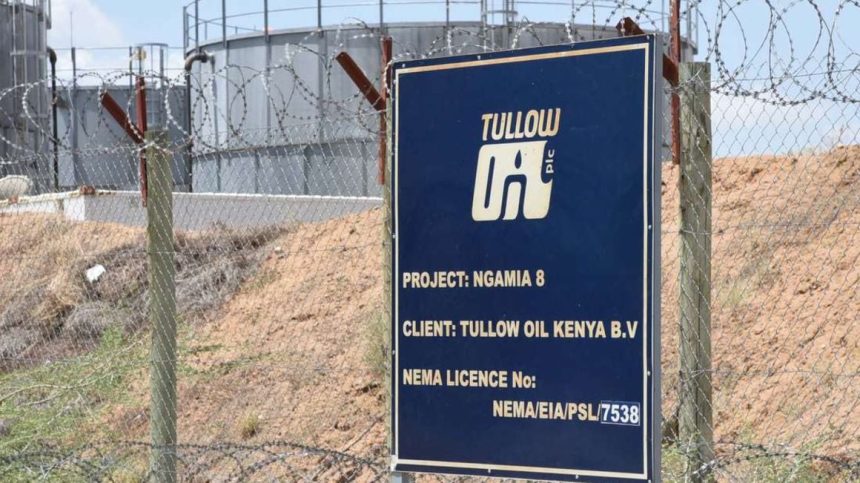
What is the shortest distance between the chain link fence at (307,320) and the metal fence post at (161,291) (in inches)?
0.5

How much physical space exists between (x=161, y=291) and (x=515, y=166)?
3.31m

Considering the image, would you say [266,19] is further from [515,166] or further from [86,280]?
[515,166]

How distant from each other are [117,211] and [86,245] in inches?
105

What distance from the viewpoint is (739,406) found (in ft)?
28.1

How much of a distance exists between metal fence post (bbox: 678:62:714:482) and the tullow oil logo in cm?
121

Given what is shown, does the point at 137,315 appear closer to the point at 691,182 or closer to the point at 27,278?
the point at 27,278

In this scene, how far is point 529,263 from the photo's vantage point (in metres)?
5.03

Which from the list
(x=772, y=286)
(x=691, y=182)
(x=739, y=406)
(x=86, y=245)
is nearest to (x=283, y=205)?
(x=86, y=245)

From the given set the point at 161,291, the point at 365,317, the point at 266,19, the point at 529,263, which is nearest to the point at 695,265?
the point at 529,263

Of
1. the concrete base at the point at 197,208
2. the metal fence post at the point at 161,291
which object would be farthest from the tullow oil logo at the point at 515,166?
the concrete base at the point at 197,208

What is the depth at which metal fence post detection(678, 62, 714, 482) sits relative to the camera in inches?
235

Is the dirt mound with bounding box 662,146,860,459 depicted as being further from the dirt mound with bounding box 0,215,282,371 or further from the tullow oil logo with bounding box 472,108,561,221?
the dirt mound with bounding box 0,215,282,371

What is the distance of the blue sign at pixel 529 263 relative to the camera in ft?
15.8

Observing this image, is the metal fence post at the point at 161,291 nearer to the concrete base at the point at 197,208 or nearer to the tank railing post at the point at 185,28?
the concrete base at the point at 197,208
